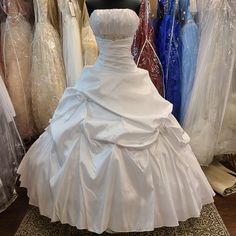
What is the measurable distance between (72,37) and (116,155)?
2.81 ft

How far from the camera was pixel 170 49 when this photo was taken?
163 centimetres

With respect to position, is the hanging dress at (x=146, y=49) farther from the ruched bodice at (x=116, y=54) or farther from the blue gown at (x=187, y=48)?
the ruched bodice at (x=116, y=54)

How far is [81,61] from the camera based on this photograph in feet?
5.54

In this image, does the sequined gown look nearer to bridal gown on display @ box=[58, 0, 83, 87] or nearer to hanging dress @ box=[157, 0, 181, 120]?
bridal gown on display @ box=[58, 0, 83, 87]

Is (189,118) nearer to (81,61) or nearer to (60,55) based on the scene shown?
(81,61)

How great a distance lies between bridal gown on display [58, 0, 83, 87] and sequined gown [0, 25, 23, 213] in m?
0.37

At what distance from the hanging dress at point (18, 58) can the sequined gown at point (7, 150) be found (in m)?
0.25

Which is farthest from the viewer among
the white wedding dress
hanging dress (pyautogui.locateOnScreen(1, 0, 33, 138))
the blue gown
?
hanging dress (pyautogui.locateOnScreen(1, 0, 33, 138))

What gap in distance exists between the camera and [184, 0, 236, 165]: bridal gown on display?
4.67ft

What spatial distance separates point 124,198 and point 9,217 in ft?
2.24

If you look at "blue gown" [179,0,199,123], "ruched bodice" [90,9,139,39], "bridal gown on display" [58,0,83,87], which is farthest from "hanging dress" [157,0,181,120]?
"ruched bodice" [90,9,139,39]

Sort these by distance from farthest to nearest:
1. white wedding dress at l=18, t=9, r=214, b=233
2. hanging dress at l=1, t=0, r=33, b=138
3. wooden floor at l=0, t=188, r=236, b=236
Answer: hanging dress at l=1, t=0, r=33, b=138 < wooden floor at l=0, t=188, r=236, b=236 < white wedding dress at l=18, t=9, r=214, b=233

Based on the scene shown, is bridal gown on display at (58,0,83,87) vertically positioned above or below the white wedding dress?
above

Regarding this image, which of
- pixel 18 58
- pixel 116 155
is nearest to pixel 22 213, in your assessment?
pixel 116 155
